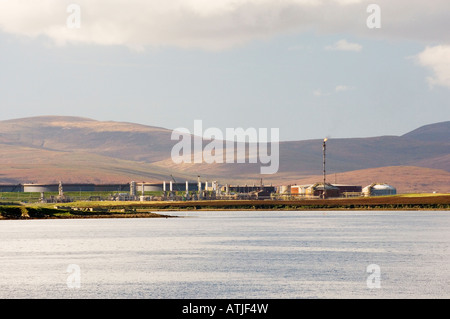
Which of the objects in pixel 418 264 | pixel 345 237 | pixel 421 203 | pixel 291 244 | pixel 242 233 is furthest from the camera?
pixel 421 203

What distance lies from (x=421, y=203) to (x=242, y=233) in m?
100

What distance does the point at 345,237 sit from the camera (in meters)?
95.4

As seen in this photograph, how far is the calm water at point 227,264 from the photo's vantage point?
50.8 m

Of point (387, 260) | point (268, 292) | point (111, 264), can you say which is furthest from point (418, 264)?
point (111, 264)

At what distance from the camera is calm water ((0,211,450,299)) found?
50812mm

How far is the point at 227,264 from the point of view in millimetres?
65250

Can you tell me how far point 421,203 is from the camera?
194625mm
